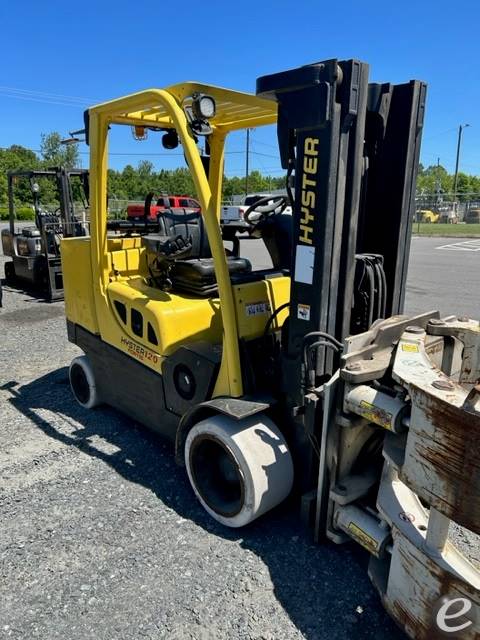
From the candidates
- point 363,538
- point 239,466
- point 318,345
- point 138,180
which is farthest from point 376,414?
Answer: point 138,180

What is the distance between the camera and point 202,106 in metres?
2.72

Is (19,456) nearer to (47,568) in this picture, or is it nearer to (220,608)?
(47,568)

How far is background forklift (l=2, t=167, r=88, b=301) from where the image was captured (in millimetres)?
10016

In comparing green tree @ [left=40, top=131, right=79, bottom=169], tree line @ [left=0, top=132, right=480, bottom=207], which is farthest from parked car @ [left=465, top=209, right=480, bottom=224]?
green tree @ [left=40, top=131, right=79, bottom=169]

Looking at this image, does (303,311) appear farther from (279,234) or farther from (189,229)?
(189,229)

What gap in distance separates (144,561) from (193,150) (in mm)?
2357

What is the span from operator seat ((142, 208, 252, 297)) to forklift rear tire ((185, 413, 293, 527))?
1.05 meters

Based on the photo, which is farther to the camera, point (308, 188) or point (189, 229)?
point (189, 229)

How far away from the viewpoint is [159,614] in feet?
7.86

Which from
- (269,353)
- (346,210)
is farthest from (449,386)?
(269,353)

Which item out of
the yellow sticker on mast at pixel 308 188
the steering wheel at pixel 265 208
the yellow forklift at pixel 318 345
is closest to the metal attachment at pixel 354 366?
the yellow forklift at pixel 318 345

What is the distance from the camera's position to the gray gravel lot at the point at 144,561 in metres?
2.35

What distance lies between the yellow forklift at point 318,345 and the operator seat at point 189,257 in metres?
0.02

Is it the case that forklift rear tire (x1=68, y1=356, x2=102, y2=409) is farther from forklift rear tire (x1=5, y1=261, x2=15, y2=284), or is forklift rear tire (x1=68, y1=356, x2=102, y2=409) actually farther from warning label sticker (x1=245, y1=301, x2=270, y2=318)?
forklift rear tire (x1=5, y1=261, x2=15, y2=284)
